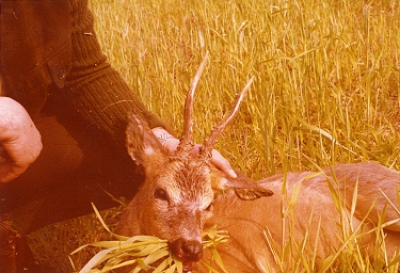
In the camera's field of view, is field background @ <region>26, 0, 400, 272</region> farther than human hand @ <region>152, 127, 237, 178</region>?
Yes

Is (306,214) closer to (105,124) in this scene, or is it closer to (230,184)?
(230,184)

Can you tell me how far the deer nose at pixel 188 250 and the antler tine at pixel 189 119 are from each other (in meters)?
0.47

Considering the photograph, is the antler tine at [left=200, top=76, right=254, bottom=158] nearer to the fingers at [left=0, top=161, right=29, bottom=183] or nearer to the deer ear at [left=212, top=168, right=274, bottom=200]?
the deer ear at [left=212, top=168, right=274, bottom=200]

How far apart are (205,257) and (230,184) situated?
35 cm

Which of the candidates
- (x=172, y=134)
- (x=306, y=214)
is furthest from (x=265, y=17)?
(x=306, y=214)

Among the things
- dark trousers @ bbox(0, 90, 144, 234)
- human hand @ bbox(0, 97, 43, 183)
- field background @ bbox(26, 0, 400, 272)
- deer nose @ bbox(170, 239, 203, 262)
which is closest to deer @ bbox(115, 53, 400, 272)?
deer nose @ bbox(170, 239, 203, 262)

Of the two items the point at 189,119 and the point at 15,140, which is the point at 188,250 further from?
the point at 15,140

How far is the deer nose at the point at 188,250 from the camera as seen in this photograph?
2660 mm

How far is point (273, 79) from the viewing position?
3715 millimetres

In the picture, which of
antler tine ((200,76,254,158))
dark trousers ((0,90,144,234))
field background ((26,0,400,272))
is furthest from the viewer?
field background ((26,0,400,272))

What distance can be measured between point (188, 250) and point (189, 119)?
556 millimetres

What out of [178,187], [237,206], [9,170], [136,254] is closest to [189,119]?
[178,187]

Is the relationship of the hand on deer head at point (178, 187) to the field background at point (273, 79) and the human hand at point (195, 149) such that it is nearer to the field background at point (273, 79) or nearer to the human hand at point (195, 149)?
the human hand at point (195, 149)

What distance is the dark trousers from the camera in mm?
3436
